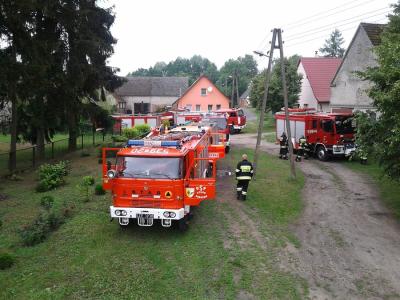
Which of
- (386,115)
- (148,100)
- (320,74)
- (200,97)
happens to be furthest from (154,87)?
(386,115)

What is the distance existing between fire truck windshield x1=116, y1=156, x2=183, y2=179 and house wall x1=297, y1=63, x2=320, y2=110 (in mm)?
33329

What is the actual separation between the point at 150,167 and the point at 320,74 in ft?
117

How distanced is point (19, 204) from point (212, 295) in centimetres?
967

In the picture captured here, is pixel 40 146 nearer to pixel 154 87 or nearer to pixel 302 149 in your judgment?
pixel 302 149

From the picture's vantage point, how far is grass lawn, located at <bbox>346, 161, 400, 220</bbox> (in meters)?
14.9

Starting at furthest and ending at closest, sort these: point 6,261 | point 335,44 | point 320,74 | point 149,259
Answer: point 335,44 < point 320,74 < point 149,259 < point 6,261

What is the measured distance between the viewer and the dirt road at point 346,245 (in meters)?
8.95

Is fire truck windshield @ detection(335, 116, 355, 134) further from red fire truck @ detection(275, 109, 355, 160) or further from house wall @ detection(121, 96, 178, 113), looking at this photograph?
house wall @ detection(121, 96, 178, 113)

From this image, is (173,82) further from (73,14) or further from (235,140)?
(73,14)

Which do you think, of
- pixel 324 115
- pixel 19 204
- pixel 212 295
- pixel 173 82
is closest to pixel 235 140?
pixel 324 115

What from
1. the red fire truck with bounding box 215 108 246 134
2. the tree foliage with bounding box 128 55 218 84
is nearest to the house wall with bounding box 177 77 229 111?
the red fire truck with bounding box 215 108 246 134

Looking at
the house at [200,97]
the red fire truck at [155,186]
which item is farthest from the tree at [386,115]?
the house at [200,97]

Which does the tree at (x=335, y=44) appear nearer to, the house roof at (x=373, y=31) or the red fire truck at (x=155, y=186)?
the house roof at (x=373, y=31)

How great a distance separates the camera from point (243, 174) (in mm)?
14766
